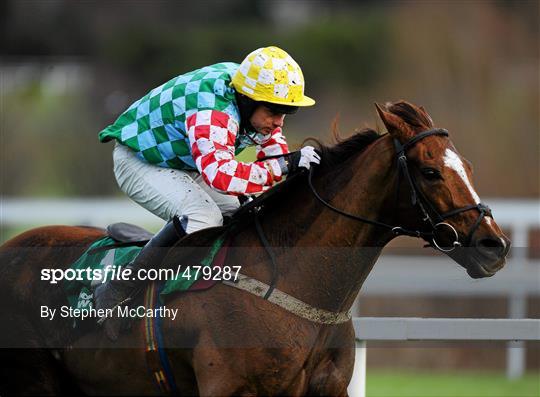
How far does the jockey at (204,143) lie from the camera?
4.62m

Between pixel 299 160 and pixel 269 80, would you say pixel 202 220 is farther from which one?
pixel 269 80

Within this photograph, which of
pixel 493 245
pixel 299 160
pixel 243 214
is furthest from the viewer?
pixel 243 214

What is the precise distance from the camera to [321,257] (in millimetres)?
4602

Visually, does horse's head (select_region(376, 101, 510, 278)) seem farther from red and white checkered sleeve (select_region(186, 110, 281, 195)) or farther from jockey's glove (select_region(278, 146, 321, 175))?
red and white checkered sleeve (select_region(186, 110, 281, 195))

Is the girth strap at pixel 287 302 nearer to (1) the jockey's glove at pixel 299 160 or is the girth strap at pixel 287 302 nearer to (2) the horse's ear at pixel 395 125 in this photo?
(1) the jockey's glove at pixel 299 160

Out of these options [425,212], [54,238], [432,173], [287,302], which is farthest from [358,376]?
[54,238]

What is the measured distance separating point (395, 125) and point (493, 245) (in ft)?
2.02

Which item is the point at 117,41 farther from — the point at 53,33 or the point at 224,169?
the point at 224,169

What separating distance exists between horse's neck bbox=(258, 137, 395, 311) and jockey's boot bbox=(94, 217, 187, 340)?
1.53ft

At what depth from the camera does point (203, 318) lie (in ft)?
15.0

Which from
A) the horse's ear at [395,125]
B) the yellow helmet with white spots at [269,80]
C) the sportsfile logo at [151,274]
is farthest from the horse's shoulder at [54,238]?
the horse's ear at [395,125]

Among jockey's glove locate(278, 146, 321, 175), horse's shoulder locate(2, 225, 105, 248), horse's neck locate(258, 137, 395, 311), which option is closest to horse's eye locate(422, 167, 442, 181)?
horse's neck locate(258, 137, 395, 311)

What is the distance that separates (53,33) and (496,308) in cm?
2438

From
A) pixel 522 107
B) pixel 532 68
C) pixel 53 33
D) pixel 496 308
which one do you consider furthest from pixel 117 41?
pixel 496 308
